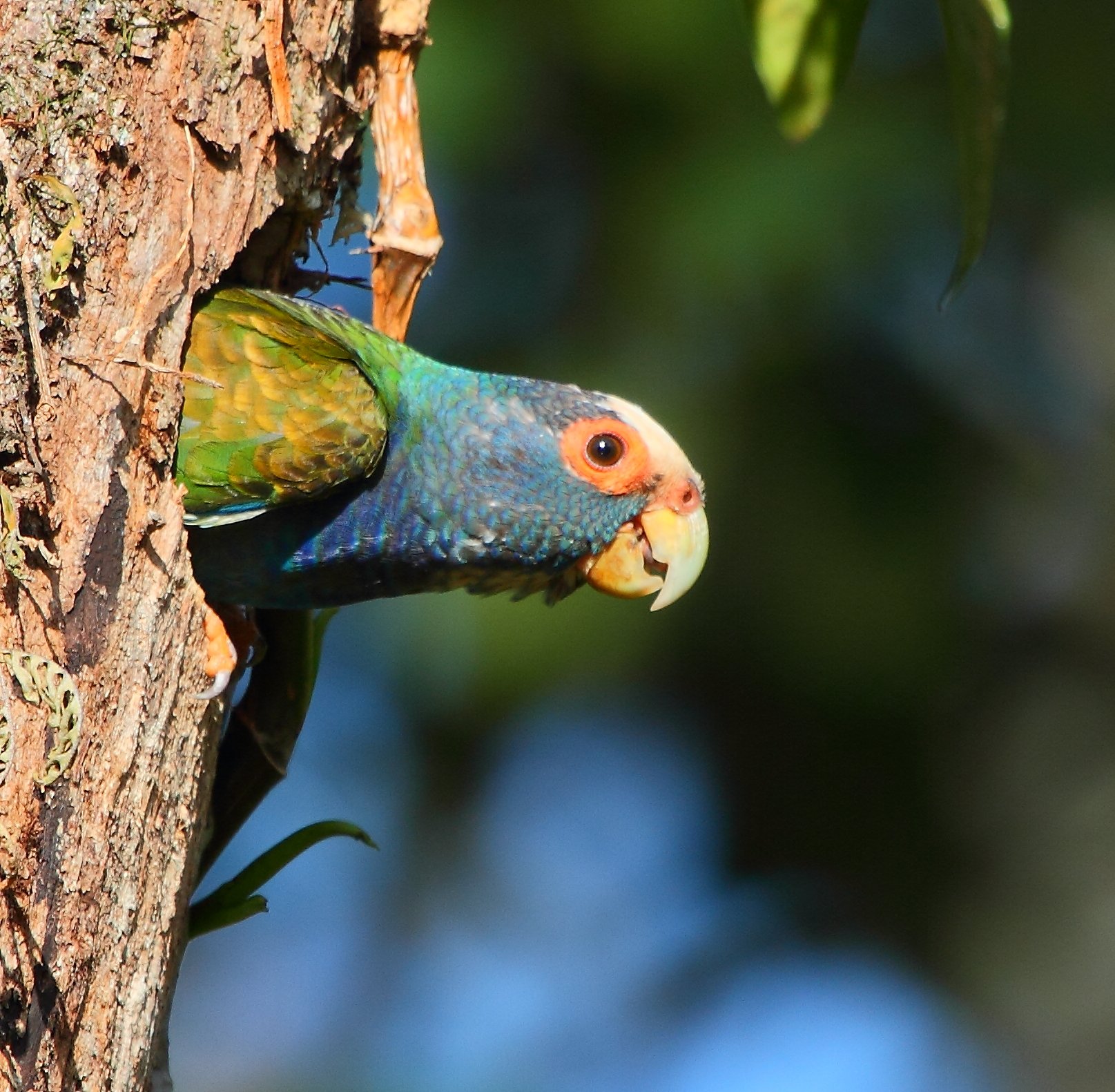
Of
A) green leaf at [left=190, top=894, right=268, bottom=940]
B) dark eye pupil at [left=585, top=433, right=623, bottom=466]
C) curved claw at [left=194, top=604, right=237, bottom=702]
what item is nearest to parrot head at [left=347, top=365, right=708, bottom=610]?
dark eye pupil at [left=585, top=433, right=623, bottom=466]

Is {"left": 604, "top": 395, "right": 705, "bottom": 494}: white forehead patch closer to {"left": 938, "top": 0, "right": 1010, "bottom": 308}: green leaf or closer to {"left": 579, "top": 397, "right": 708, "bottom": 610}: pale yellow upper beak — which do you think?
{"left": 579, "top": 397, "right": 708, "bottom": 610}: pale yellow upper beak

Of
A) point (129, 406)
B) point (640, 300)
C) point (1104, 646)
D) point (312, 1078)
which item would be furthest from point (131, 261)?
point (312, 1078)

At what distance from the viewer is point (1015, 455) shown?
31.1 ft

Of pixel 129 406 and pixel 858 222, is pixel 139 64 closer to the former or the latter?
pixel 129 406

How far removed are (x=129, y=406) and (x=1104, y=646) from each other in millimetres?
8744

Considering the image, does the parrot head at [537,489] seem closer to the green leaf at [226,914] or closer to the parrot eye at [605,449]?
the parrot eye at [605,449]

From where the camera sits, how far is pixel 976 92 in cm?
299

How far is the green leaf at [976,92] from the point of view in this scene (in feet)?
9.54

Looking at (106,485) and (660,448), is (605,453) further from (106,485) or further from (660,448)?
(106,485)

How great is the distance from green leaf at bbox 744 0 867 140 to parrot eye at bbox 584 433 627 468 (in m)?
0.98

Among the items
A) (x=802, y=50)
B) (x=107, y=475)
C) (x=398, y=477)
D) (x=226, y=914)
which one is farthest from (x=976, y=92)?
(x=226, y=914)

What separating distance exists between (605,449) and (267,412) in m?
0.98

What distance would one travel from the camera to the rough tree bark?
2330 millimetres

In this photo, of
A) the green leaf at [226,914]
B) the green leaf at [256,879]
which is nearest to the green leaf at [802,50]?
the green leaf at [256,879]
